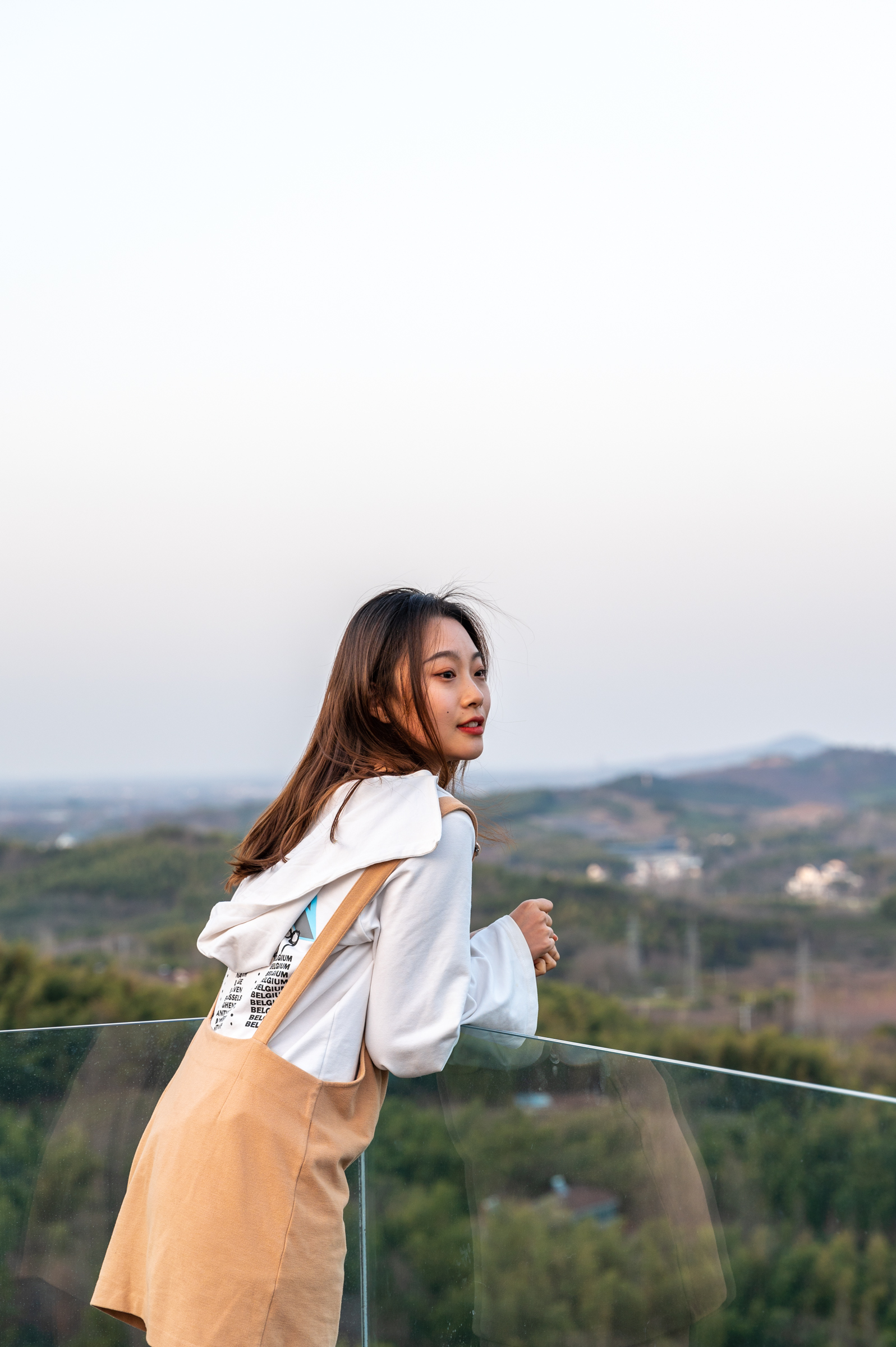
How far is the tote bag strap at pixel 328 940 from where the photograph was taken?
1.36 m

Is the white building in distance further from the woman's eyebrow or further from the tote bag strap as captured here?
the tote bag strap

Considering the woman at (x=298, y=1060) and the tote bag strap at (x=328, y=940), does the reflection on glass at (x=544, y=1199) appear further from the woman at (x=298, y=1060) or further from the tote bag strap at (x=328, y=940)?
the tote bag strap at (x=328, y=940)

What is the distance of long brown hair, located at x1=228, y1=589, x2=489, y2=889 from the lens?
1.62 metres

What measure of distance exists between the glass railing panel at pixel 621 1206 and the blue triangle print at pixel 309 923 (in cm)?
49

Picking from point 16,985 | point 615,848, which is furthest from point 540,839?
point 16,985

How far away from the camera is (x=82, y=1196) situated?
1971mm

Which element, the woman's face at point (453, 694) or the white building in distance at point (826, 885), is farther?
the white building in distance at point (826, 885)

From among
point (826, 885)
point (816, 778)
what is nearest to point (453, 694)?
point (826, 885)

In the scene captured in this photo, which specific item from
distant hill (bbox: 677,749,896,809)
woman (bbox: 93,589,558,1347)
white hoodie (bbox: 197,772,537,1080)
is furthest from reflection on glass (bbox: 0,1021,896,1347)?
distant hill (bbox: 677,749,896,809)

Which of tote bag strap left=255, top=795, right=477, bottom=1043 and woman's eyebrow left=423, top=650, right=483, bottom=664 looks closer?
tote bag strap left=255, top=795, right=477, bottom=1043

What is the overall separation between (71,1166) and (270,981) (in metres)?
0.85

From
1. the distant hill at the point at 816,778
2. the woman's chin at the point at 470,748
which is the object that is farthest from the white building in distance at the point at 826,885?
the woman's chin at the point at 470,748

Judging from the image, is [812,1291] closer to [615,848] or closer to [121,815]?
[615,848]

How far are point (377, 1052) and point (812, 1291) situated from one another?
595 millimetres
